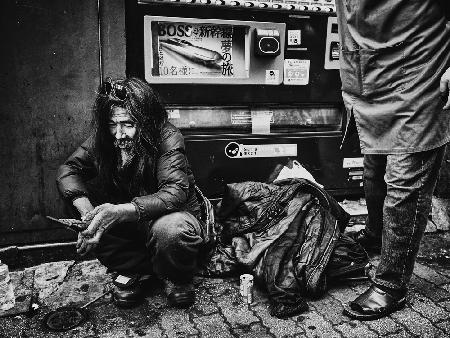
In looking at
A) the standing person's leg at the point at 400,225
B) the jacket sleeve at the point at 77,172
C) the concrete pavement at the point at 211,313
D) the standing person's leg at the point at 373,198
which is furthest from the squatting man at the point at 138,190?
the standing person's leg at the point at 373,198

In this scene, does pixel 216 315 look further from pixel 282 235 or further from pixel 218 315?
pixel 282 235

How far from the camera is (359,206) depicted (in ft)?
12.7

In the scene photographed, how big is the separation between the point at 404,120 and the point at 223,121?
59.4 inches

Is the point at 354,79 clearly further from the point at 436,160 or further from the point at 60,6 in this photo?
the point at 60,6

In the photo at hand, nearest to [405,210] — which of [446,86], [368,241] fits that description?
[446,86]

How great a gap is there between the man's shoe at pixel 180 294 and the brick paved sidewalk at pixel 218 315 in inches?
1.5

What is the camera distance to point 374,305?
94.4 inches

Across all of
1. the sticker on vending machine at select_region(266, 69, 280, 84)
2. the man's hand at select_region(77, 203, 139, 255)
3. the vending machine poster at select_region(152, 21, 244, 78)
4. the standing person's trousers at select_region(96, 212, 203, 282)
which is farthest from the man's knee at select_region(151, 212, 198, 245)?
the sticker on vending machine at select_region(266, 69, 280, 84)

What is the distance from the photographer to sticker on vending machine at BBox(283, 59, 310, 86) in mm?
3465

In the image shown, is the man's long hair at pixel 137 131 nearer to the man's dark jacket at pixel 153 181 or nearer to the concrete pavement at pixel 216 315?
the man's dark jacket at pixel 153 181

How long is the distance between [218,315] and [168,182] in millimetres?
796

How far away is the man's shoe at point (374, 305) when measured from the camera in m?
2.39

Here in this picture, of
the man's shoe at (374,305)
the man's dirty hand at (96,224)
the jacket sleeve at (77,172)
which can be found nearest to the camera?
the man's dirty hand at (96,224)

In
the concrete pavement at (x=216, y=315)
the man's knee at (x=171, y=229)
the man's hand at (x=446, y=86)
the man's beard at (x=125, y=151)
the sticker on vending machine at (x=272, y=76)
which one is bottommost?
the concrete pavement at (x=216, y=315)
